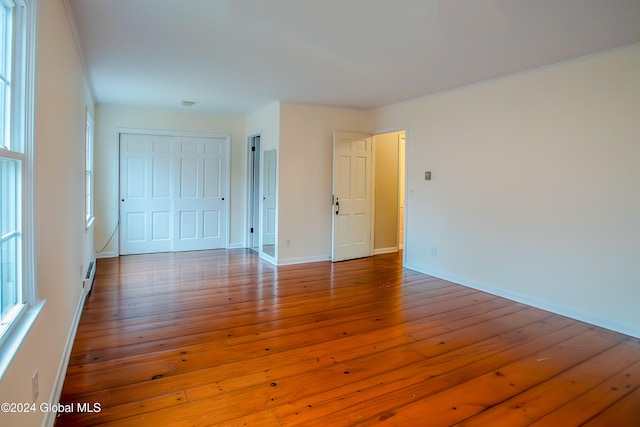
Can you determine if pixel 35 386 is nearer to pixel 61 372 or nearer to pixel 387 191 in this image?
pixel 61 372

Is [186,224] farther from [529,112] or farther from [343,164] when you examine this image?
[529,112]

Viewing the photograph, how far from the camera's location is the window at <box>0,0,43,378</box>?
1538mm

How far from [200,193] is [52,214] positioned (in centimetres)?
488

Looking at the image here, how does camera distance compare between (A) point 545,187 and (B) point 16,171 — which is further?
(A) point 545,187

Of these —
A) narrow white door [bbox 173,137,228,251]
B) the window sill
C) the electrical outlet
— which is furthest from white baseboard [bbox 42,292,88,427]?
narrow white door [bbox 173,137,228,251]

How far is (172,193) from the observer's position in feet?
22.4

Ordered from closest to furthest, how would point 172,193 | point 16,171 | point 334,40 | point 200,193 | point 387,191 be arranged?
point 16,171
point 334,40
point 172,193
point 387,191
point 200,193

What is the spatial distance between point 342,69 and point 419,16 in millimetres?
1400

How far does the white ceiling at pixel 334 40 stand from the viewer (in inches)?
105

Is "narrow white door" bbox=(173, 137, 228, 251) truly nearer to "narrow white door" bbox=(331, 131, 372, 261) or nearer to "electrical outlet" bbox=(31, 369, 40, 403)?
"narrow white door" bbox=(331, 131, 372, 261)

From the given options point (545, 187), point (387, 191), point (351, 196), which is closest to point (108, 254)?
point (351, 196)

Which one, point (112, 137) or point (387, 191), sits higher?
point (112, 137)

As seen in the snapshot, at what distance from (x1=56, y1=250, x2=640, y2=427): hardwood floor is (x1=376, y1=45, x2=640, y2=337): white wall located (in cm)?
36

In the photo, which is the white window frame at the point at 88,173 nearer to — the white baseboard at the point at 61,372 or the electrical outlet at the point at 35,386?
the white baseboard at the point at 61,372
